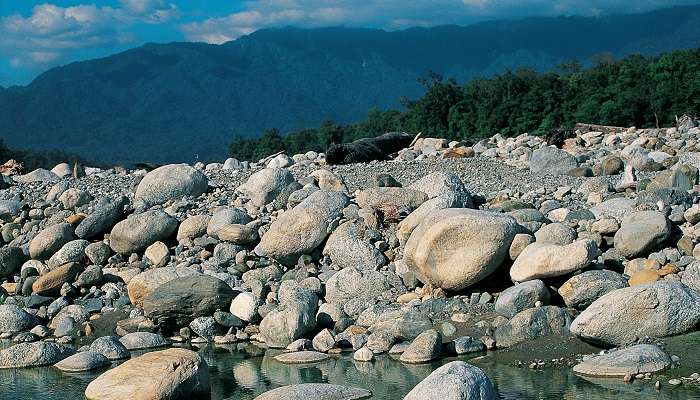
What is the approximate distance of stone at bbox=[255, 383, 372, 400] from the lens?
9742 millimetres

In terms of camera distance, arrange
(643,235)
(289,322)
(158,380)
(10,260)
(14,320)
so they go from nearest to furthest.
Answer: (158,380) < (289,322) < (643,235) < (14,320) < (10,260)

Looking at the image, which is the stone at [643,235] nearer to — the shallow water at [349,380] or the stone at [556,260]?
the stone at [556,260]

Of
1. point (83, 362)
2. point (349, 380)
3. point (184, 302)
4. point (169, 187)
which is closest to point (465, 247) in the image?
point (349, 380)

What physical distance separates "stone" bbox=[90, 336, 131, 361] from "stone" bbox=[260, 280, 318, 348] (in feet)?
6.57

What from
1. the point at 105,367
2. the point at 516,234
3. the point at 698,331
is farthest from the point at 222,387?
the point at 698,331

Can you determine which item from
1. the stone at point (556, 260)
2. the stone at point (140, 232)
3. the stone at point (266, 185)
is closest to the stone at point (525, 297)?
the stone at point (556, 260)

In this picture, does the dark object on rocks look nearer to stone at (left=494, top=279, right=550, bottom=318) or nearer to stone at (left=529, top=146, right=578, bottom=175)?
stone at (left=529, top=146, right=578, bottom=175)

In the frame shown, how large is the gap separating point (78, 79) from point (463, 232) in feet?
574

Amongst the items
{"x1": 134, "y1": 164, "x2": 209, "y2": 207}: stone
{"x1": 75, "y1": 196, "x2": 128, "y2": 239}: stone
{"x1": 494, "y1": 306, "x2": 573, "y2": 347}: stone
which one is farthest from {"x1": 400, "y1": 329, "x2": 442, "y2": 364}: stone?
{"x1": 134, "y1": 164, "x2": 209, "y2": 207}: stone

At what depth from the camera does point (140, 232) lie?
17906 millimetres

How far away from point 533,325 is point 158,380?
16.3ft

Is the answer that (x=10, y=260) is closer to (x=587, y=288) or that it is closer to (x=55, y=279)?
(x=55, y=279)

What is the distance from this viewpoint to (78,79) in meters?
178

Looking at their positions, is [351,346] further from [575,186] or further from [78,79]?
[78,79]
